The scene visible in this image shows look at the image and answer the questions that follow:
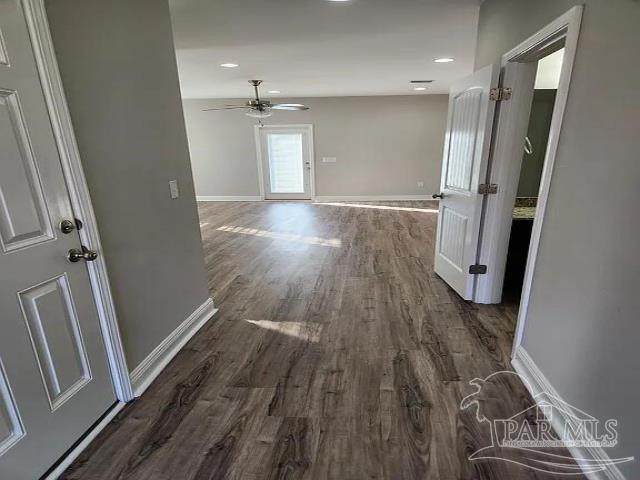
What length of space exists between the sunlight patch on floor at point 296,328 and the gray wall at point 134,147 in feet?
1.95

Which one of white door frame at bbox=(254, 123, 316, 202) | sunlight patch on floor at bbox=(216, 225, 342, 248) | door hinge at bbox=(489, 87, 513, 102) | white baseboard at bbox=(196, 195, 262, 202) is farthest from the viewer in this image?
white baseboard at bbox=(196, 195, 262, 202)

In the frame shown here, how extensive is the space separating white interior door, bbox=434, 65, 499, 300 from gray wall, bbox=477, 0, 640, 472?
70 cm

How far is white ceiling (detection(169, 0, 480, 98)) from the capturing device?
2.32 meters

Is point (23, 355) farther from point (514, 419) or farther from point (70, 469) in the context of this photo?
point (514, 419)

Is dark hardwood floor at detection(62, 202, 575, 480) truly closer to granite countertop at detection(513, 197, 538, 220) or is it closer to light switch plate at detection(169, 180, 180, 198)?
granite countertop at detection(513, 197, 538, 220)

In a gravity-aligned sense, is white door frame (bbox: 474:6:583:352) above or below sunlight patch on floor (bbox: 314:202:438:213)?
above

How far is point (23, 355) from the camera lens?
48.3 inches

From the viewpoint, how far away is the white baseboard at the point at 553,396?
48.7 inches

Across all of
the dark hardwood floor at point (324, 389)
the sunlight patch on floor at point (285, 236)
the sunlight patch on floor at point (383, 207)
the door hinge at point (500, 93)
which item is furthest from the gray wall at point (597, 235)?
the sunlight patch on floor at point (383, 207)

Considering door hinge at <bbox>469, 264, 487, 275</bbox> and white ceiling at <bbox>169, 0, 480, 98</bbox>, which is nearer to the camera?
white ceiling at <bbox>169, 0, 480, 98</bbox>

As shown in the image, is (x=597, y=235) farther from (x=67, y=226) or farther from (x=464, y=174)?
(x=67, y=226)

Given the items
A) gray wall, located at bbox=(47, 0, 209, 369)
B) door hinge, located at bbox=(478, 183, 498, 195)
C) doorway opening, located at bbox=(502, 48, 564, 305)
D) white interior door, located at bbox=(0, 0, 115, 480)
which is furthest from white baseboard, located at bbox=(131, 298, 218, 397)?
doorway opening, located at bbox=(502, 48, 564, 305)

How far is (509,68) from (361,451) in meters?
2.52

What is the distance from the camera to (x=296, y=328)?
8.07 ft
